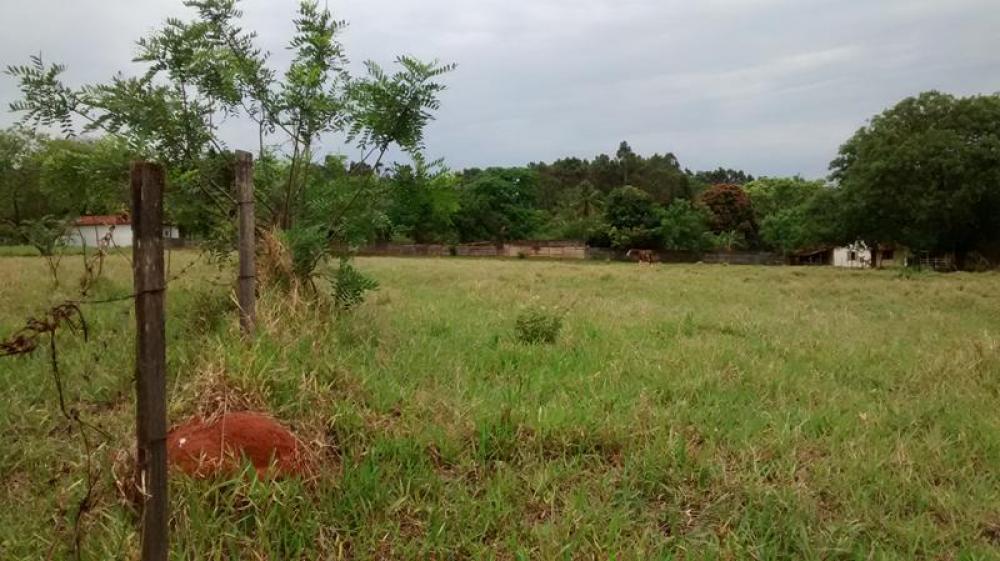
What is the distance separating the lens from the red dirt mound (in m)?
3.04

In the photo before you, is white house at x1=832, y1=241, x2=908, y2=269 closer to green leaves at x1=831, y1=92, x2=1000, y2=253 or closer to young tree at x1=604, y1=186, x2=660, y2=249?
young tree at x1=604, y1=186, x2=660, y2=249

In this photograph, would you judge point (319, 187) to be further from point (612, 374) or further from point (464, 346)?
point (612, 374)

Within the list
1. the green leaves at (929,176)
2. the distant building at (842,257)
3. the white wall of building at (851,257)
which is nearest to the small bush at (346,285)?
the green leaves at (929,176)

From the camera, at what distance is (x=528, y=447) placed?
3.73 m

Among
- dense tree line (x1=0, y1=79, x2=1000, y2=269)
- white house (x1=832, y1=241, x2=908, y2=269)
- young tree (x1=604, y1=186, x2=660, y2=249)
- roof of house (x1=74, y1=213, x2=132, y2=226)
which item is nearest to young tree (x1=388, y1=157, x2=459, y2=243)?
dense tree line (x1=0, y1=79, x2=1000, y2=269)

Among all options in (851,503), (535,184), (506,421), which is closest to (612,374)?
(506,421)

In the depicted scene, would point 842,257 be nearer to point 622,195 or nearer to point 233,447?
point 622,195

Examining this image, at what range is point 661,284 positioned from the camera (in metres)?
17.2

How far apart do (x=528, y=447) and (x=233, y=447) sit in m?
1.48

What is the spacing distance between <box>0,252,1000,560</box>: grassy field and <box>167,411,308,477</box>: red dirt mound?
0.10 metres

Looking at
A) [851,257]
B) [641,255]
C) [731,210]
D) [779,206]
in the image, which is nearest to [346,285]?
[641,255]

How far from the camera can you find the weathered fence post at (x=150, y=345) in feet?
6.97

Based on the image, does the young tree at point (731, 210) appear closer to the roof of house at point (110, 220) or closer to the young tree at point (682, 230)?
the young tree at point (682, 230)

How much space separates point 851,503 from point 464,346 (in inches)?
143
